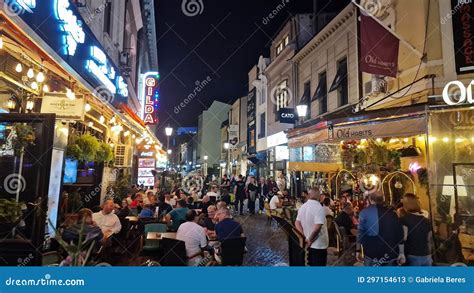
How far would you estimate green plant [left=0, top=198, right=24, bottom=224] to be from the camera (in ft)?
16.7

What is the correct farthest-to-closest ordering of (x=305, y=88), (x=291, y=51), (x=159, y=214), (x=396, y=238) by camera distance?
(x=291, y=51) < (x=305, y=88) < (x=159, y=214) < (x=396, y=238)

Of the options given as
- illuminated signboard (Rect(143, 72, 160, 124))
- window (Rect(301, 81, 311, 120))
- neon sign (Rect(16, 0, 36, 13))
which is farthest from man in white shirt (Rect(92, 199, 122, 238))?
illuminated signboard (Rect(143, 72, 160, 124))

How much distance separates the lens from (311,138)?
10.7 metres

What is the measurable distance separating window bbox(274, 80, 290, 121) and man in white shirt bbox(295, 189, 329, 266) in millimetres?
16122

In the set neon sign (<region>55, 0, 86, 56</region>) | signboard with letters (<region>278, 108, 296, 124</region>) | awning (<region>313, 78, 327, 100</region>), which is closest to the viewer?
neon sign (<region>55, 0, 86, 56</region>)

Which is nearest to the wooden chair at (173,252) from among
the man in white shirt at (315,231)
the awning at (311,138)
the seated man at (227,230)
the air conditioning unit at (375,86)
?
the seated man at (227,230)

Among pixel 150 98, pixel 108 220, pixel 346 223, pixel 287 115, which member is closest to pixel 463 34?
pixel 346 223

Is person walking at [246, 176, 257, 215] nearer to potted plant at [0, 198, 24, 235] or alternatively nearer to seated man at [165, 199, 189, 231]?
seated man at [165, 199, 189, 231]

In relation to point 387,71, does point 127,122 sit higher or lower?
lower

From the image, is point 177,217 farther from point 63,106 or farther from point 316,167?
point 316,167
